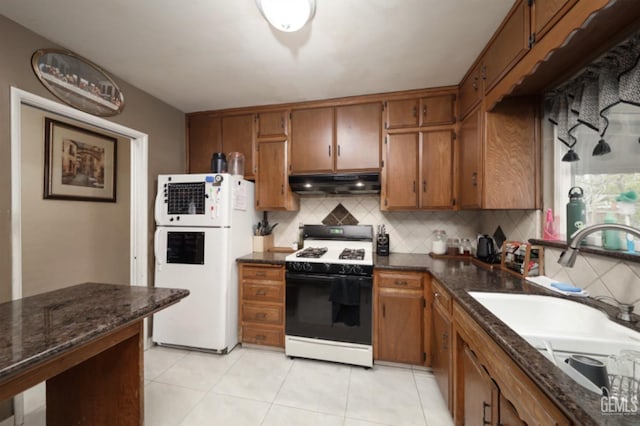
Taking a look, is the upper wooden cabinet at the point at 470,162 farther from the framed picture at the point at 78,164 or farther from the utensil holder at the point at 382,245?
the framed picture at the point at 78,164

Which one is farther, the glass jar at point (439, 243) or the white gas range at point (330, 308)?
the glass jar at point (439, 243)

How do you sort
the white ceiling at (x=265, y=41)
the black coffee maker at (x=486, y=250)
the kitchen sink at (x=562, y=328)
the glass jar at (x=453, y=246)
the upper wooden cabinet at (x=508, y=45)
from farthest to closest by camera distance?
the glass jar at (x=453, y=246)
the black coffee maker at (x=486, y=250)
the white ceiling at (x=265, y=41)
the upper wooden cabinet at (x=508, y=45)
the kitchen sink at (x=562, y=328)

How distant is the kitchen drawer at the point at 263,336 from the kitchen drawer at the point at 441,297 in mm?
1375

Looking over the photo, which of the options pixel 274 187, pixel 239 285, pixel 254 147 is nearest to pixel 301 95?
pixel 254 147

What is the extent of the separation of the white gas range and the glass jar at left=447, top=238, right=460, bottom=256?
0.90 metres

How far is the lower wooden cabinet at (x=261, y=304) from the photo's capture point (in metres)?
2.28

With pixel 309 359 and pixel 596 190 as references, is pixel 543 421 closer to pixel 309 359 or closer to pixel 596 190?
pixel 596 190

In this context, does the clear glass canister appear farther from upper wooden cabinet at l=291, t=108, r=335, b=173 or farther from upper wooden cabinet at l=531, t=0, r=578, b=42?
upper wooden cabinet at l=531, t=0, r=578, b=42

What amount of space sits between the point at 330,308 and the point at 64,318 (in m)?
1.61

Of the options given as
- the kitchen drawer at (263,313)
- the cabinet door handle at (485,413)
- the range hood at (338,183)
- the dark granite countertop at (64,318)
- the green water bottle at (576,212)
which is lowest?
the kitchen drawer at (263,313)

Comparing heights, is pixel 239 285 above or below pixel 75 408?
above

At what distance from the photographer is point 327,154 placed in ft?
8.18

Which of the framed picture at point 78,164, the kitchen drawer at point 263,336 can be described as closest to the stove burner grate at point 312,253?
the kitchen drawer at point 263,336

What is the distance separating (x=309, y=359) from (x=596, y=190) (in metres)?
2.30
